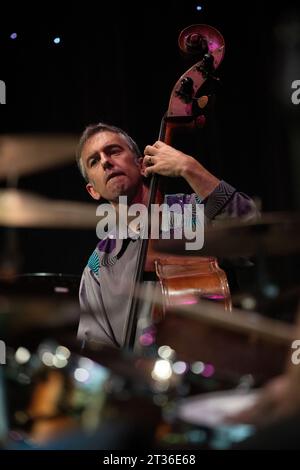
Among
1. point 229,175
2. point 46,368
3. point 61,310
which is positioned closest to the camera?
point 46,368

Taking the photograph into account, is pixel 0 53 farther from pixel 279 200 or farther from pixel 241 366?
pixel 241 366

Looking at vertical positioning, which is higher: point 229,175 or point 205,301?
point 229,175

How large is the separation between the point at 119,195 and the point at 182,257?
0.32 metres

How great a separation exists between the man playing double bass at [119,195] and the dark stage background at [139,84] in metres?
0.06

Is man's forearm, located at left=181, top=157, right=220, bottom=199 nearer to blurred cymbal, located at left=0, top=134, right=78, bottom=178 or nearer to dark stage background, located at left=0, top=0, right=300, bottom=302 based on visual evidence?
dark stage background, located at left=0, top=0, right=300, bottom=302

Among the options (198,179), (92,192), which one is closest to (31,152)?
(92,192)

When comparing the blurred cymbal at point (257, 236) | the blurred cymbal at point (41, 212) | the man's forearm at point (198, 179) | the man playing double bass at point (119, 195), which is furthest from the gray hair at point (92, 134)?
the blurred cymbal at point (257, 236)

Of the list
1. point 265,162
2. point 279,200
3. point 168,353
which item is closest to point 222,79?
point 265,162

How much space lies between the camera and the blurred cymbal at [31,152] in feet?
5.78

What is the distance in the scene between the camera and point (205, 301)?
→ 1.43 metres

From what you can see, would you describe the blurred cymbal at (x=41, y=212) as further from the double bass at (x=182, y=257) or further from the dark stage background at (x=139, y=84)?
the double bass at (x=182, y=257)

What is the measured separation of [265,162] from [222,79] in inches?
11.8

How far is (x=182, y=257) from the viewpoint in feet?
4.76

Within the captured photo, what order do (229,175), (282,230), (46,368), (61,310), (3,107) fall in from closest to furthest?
(282,230), (46,368), (61,310), (229,175), (3,107)
